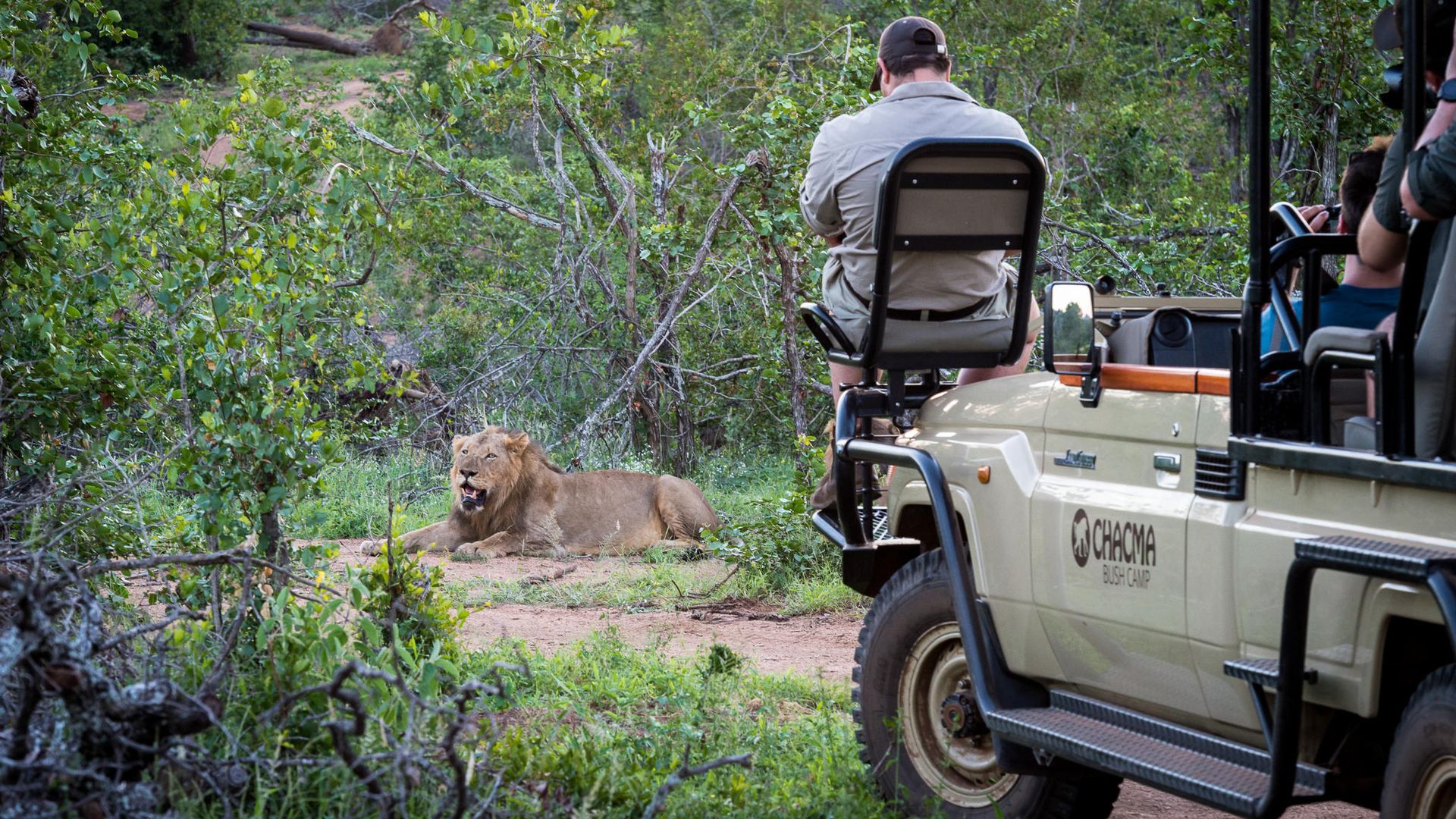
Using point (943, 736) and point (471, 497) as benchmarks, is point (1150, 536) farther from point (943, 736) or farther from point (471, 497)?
point (471, 497)

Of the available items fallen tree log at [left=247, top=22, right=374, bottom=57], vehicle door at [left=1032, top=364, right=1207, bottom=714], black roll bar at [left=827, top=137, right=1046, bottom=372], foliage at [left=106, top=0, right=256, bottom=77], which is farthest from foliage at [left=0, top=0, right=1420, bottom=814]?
fallen tree log at [left=247, top=22, right=374, bottom=57]

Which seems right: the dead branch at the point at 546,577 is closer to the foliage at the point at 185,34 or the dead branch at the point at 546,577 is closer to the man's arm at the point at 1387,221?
the man's arm at the point at 1387,221

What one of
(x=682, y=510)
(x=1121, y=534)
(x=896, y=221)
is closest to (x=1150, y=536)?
(x=1121, y=534)

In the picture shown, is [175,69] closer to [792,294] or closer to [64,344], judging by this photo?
[792,294]

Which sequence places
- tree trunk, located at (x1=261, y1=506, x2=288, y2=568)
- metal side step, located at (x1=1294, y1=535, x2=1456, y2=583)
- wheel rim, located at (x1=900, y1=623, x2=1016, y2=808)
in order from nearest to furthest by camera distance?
metal side step, located at (x1=1294, y1=535, x2=1456, y2=583), wheel rim, located at (x1=900, y1=623, x2=1016, y2=808), tree trunk, located at (x1=261, y1=506, x2=288, y2=568)

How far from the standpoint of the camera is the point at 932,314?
4410mm

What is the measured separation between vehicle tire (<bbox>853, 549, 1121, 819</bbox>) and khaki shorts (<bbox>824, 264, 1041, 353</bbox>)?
25.4 inches

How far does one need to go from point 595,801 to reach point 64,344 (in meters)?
2.73

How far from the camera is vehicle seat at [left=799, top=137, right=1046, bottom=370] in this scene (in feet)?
13.2

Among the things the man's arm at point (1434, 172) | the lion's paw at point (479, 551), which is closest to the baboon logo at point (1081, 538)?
the man's arm at point (1434, 172)

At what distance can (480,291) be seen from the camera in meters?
12.7

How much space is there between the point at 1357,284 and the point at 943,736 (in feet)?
5.28

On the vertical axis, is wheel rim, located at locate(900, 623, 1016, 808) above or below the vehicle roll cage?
below

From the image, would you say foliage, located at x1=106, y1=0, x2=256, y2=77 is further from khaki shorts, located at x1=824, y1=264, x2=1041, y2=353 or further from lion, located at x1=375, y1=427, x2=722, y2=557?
khaki shorts, located at x1=824, y1=264, x2=1041, y2=353
